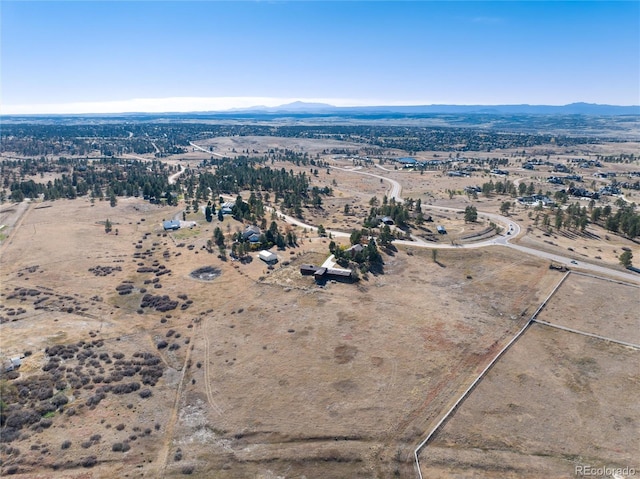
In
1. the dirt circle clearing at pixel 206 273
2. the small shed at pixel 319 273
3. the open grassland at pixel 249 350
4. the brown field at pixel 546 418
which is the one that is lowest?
the brown field at pixel 546 418

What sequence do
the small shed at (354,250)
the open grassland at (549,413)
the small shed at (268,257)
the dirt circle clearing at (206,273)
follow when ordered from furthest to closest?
the small shed at (268,257), the small shed at (354,250), the dirt circle clearing at (206,273), the open grassland at (549,413)

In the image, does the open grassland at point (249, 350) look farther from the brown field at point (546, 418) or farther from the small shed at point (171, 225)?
the small shed at point (171, 225)

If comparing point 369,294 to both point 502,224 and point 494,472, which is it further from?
point 502,224

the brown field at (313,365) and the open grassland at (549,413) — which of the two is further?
the brown field at (313,365)

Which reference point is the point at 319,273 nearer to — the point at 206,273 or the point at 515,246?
the point at 206,273

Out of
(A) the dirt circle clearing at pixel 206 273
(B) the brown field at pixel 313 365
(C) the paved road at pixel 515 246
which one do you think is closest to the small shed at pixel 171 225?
(B) the brown field at pixel 313 365

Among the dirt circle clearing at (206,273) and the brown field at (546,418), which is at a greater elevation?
the dirt circle clearing at (206,273)
